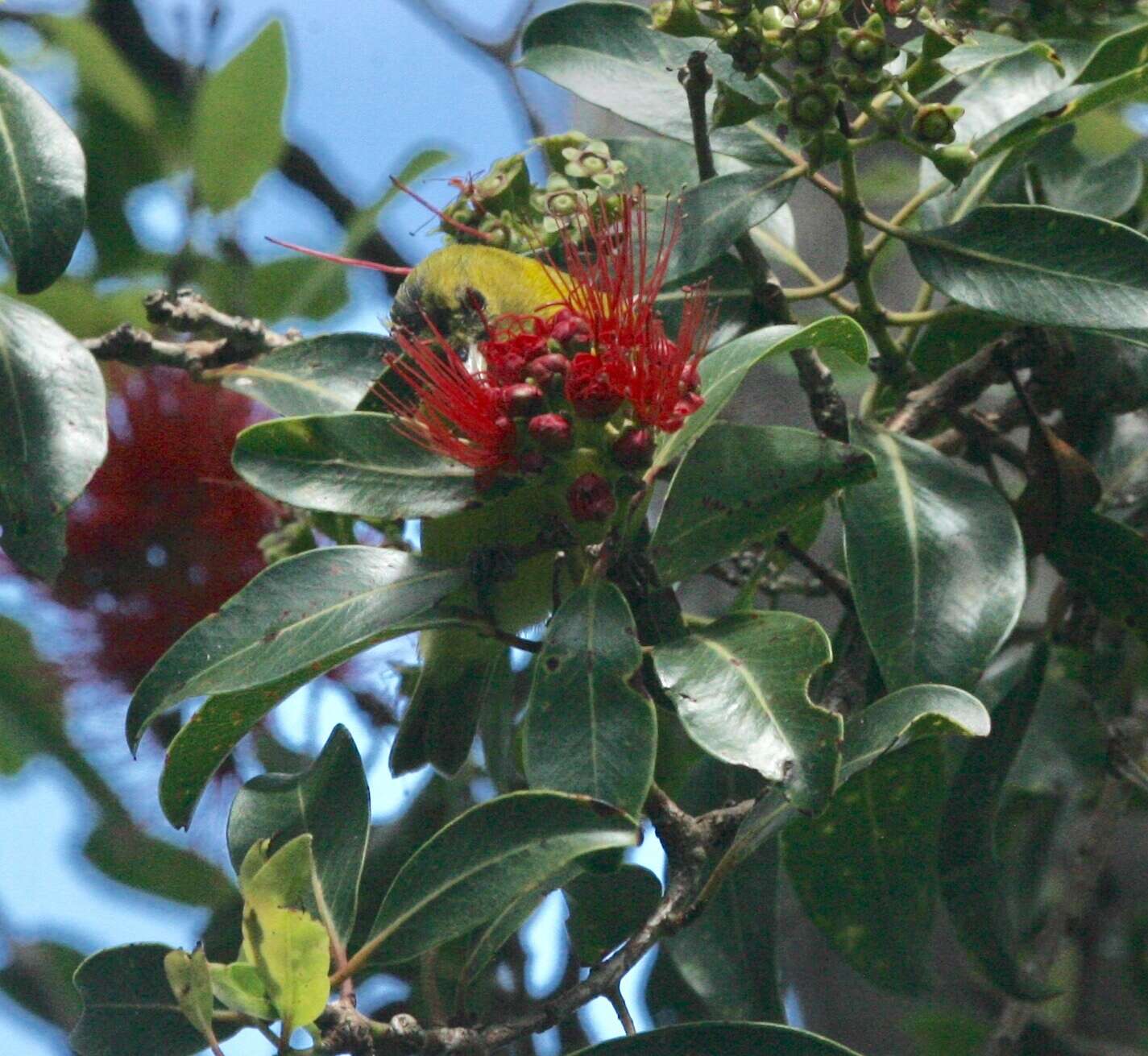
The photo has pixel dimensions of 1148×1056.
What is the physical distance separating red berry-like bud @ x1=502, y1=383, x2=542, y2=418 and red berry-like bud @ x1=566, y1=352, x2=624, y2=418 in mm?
20

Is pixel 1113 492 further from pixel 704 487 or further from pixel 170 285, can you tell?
pixel 170 285

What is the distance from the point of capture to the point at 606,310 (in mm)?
911

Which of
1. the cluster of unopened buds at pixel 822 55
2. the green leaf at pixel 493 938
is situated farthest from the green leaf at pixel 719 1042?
the cluster of unopened buds at pixel 822 55

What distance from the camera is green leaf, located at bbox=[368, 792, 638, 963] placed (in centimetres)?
73

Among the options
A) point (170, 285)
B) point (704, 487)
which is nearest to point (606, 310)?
point (704, 487)

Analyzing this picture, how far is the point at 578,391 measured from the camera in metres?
0.84

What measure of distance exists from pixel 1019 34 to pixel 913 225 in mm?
181

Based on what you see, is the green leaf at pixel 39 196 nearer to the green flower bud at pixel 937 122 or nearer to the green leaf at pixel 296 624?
the green leaf at pixel 296 624

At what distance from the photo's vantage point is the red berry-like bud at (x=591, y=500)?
0.83 meters

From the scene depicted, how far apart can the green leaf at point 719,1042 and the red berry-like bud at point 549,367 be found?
37 cm

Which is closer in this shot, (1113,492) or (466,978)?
(466,978)

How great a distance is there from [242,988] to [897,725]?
1.17ft

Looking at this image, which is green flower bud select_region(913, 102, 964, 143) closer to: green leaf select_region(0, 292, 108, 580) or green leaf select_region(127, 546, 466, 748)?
green leaf select_region(127, 546, 466, 748)

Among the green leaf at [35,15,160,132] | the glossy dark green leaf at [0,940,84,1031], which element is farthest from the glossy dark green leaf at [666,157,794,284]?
the green leaf at [35,15,160,132]
